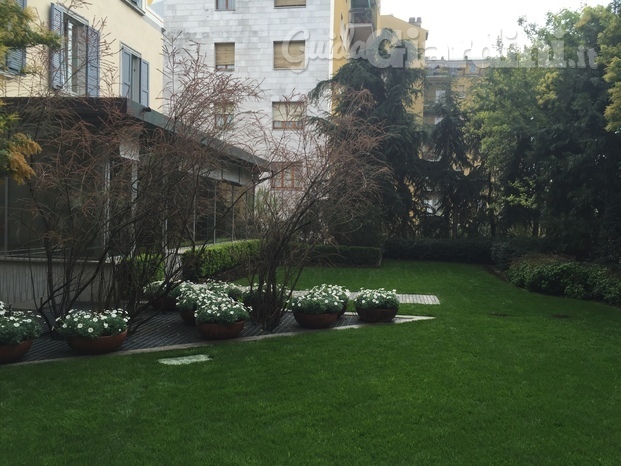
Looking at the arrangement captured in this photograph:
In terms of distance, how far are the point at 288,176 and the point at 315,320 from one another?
→ 228 cm

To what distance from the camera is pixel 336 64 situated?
31750 millimetres

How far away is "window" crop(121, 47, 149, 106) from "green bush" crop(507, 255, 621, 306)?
11.4 metres

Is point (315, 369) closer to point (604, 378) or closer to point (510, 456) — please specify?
point (510, 456)

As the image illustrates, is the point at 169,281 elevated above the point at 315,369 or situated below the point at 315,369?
above

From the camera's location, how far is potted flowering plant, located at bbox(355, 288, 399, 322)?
9.73 m

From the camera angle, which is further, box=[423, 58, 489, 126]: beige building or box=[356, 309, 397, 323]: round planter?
box=[423, 58, 489, 126]: beige building

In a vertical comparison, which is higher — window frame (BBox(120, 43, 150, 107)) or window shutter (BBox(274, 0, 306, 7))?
window shutter (BBox(274, 0, 306, 7))

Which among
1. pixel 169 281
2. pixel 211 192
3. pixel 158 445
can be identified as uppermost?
pixel 211 192

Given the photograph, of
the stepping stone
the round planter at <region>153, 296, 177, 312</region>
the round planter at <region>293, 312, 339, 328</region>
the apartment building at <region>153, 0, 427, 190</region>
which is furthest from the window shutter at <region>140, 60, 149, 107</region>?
the apartment building at <region>153, 0, 427, 190</region>

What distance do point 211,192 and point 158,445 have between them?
17.0ft

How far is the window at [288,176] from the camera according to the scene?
8461 millimetres

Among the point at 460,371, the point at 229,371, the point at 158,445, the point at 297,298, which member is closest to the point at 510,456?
the point at 460,371

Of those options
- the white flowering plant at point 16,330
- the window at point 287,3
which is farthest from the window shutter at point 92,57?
the window at point 287,3

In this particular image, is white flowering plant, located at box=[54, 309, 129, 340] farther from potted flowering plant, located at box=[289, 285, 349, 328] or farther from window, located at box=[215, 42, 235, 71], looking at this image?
window, located at box=[215, 42, 235, 71]
